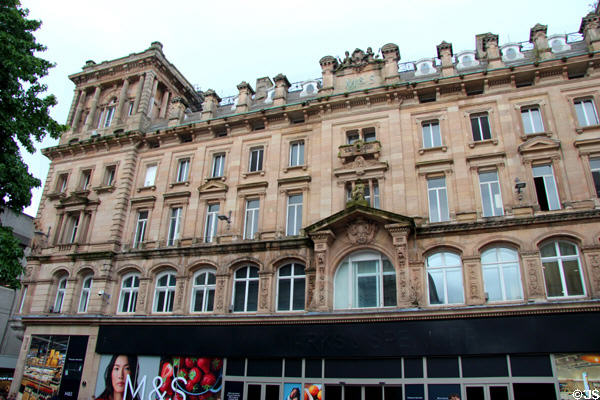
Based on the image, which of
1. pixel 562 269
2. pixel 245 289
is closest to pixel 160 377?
pixel 245 289

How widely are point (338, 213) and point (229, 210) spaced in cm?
696

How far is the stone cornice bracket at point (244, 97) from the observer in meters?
28.7

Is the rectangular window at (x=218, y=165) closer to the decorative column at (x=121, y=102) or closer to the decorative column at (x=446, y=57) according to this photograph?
the decorative column at (x=121, y=102)

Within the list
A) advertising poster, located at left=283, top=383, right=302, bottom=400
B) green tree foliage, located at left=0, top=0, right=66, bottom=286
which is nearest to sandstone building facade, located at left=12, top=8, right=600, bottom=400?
advertising poster, located at left=283, top=383, right=302, bottom=400

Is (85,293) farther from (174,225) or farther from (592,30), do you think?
(592,30)

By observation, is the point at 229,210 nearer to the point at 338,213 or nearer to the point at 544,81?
the point at 338,213

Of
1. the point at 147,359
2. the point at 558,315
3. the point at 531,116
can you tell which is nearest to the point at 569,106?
the point at 531,116

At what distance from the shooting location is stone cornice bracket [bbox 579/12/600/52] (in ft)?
73.8

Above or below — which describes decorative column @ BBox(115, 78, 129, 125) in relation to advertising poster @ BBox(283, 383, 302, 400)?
above

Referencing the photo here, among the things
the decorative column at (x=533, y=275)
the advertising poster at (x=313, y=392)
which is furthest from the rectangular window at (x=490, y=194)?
the advertising poster at (x=313, y=392)

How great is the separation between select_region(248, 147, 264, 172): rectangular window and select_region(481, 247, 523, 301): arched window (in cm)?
1326

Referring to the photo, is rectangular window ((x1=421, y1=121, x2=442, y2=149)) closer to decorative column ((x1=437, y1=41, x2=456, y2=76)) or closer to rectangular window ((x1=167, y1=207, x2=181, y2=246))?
decorative column ((x1=437, y1=41, x2=456, y2=76))

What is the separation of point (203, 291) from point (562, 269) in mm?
17287

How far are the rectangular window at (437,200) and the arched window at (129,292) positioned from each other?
16860 mm
